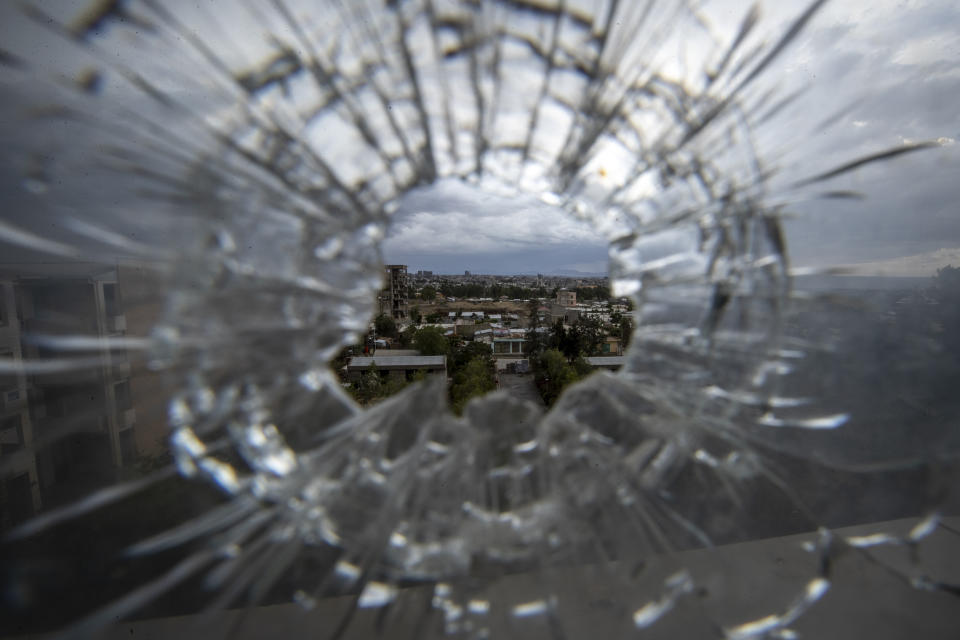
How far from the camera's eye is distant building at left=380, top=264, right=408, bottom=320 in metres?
6.25

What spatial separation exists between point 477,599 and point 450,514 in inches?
7.6

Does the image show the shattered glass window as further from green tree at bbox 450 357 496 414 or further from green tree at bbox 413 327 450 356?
green tree at bbox 413 327 450 356

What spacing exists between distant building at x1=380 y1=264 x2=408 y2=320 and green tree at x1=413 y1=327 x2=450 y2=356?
1.62m

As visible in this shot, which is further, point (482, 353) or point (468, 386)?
point (482, 353)

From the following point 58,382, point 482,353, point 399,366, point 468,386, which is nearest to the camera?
point 58,382

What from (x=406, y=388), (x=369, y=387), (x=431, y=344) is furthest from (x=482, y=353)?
(x=406, y=388)

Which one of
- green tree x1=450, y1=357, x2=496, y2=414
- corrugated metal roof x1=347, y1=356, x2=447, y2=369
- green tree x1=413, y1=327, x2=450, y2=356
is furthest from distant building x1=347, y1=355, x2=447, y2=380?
green tree x1=413, y1=327, x2=450, y2=356

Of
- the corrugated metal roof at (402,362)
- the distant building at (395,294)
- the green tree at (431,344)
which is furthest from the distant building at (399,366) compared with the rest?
the distant building at (395,294)

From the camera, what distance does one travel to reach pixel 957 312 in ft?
4.10

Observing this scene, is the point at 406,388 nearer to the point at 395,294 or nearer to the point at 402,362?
the point at 402,362

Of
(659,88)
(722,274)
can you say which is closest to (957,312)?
(722,274)

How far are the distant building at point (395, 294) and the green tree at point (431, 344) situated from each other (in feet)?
5.31

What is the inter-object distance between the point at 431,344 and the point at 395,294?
2545 mm

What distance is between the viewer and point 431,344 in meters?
4.45
